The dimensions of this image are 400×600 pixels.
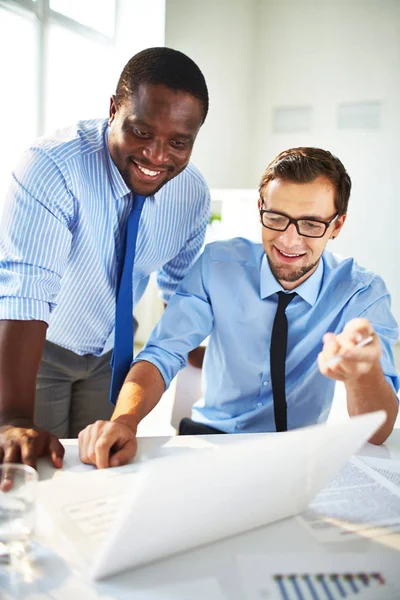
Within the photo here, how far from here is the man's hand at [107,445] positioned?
1098 mm

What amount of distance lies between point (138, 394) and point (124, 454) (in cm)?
29

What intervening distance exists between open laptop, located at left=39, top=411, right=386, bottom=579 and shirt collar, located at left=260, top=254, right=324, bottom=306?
2.50 ft

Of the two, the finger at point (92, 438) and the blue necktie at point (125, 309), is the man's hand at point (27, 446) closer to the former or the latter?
the finger at point (92, 438)

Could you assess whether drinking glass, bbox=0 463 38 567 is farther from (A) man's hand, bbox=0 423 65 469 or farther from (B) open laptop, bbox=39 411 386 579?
(A) man's hand, bbox=0 423 65 469

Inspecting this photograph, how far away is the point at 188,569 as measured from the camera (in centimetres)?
81

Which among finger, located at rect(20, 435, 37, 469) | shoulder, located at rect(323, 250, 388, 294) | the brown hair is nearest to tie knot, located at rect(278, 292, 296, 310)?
shoulder, located at rect(323, 250, 388, 294)

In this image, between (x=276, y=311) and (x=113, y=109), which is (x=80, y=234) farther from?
(x=276, y=311)

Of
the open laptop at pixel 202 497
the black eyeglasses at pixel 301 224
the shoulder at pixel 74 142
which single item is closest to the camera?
the open laptop at pixel 202 497

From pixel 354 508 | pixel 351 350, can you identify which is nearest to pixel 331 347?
pixel 351 350

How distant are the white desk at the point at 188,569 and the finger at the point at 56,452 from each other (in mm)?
272

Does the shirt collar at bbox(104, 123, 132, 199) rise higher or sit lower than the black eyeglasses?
higher

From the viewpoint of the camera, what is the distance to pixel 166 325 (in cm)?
163

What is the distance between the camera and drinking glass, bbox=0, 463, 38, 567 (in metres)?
0.82

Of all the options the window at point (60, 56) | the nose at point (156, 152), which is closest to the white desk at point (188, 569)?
the nose at point (156, 152)
